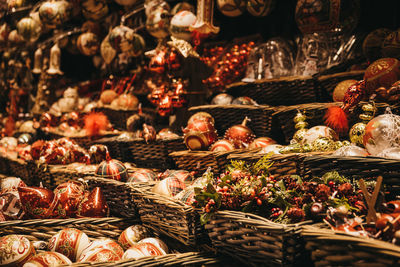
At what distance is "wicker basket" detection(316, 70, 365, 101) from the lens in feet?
7.45

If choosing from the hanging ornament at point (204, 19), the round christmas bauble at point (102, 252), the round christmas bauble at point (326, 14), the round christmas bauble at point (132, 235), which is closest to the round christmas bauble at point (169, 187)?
the round christmas bauble at point (132, 235)

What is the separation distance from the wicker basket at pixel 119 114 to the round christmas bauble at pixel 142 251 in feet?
6.26

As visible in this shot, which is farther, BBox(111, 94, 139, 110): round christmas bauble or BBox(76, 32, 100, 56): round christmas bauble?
BBox(76, 32, 100, 56): round christmas bauble

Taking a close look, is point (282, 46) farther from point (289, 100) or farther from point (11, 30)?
point (11, 30)

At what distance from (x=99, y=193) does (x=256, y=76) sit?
1431 millimetres

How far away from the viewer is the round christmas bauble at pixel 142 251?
1.69 metres

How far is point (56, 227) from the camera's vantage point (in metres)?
2.04

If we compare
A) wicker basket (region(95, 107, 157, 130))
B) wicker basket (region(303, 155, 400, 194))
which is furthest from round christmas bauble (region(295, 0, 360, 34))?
wicker basket (region(95, 107, 157, 130))

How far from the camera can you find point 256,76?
2807mm

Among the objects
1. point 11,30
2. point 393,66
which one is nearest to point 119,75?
point 11,30

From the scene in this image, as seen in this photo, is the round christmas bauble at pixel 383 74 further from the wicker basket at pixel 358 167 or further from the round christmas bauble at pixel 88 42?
the round christmas bauble at pixel 88 42

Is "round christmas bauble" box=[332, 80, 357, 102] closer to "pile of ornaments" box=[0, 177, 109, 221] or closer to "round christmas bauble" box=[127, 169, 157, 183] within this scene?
"round christmas bauble" box=[127, 169, 157, 183]

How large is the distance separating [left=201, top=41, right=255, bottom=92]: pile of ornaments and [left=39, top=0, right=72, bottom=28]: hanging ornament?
1766 millimetres

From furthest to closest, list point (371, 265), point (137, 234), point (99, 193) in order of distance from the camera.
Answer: point (99, 193), point (137, 234), point (371, 265)
